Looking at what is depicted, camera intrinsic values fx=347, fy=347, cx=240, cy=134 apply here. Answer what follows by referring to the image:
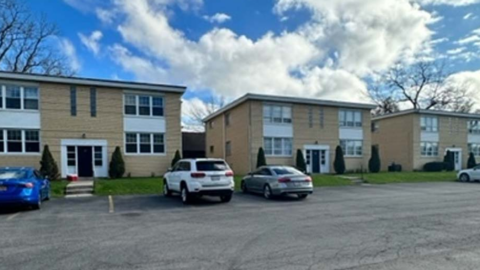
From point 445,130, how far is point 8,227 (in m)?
40.0

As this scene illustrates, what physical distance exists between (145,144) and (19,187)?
12234mm

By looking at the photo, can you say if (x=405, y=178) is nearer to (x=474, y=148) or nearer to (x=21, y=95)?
(x=474, y=148)

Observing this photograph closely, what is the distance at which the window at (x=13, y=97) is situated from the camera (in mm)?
20859

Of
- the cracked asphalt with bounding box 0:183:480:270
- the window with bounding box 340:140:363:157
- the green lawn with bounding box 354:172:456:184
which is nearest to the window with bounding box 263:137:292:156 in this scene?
the window with bounding box 340:140:363:157

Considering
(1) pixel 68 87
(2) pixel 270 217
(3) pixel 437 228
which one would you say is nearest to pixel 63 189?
(1) pixel 68 87

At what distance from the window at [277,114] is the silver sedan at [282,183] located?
1168 centimetres

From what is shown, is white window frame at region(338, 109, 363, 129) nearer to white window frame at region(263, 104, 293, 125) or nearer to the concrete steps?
white window frame at region(263, 104, 293, 125)

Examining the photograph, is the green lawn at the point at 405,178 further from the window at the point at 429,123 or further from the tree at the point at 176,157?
the tree at the point at 176,157

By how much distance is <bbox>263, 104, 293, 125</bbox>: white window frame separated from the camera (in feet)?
92.2

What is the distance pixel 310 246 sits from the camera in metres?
6.99

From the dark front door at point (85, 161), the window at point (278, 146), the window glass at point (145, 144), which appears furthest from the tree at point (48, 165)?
the window at point (278, 146)

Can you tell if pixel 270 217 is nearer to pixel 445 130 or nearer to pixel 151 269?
pixel 151 269

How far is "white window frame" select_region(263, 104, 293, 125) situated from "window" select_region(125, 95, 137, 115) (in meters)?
10.1

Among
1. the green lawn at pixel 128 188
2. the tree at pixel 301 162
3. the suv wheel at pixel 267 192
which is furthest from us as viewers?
the tree at pixel 301 162
